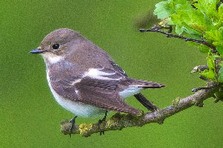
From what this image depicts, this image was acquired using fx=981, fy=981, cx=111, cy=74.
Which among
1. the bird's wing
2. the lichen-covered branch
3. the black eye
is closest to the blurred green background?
the black eye

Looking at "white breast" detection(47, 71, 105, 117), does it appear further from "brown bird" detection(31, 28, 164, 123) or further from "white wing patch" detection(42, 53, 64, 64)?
"white wing patch" detection(42, 53, 64, 64)

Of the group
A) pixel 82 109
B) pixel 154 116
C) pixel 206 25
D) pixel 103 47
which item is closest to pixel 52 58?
pixel 82 109

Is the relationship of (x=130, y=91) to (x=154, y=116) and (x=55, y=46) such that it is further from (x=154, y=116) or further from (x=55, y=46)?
(x=55, y=46)

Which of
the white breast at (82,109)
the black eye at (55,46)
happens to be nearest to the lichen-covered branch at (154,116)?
the white breast at (82,109)

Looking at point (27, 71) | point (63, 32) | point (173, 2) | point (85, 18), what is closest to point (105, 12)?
point (85, 18)

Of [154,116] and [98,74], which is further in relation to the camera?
[98,74]

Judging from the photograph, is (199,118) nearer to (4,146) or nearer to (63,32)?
(4,146)

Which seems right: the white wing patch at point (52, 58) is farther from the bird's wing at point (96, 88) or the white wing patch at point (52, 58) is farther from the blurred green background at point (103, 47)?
the blurred green background at point (103, 47)

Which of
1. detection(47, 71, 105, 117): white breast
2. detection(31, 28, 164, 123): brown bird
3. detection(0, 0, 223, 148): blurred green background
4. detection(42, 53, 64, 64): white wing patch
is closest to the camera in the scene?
detection(31, 28, 164, 123): brown bird
